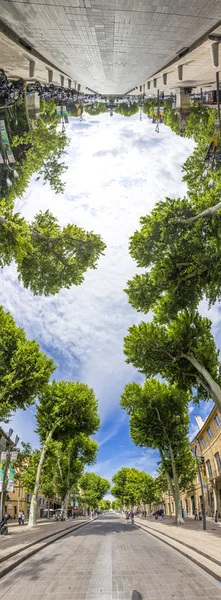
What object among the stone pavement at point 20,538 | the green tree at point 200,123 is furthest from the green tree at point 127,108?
the stone pavement at point 20,538

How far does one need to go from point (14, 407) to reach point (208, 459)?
28100mm

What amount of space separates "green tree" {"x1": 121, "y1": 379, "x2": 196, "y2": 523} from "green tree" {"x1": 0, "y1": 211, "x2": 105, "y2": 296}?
58.4ft

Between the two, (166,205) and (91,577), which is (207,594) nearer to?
(91,577)

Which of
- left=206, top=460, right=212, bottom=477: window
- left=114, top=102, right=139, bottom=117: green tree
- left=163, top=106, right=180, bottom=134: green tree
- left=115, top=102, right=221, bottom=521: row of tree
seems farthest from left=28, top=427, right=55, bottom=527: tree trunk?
left=114, top=102, right=139, bottom=117: green tree

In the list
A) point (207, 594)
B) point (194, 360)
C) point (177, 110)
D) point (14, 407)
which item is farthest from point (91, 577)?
point (177, 110)

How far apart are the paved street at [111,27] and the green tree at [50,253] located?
5.51m

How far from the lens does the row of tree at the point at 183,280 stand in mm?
14609

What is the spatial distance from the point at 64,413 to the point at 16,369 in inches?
455

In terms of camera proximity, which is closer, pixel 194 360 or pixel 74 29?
pixel 74 29

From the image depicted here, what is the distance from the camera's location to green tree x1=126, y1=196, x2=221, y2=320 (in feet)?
47.8

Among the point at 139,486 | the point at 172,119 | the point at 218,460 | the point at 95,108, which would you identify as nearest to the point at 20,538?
the point at 172,119

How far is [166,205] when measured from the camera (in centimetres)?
1453

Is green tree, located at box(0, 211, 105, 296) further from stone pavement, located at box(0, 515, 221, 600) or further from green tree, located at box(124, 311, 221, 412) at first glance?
stone pavement, located at box(0, 515, 221, 600)

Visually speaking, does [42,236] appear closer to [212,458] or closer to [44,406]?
[44,406]
